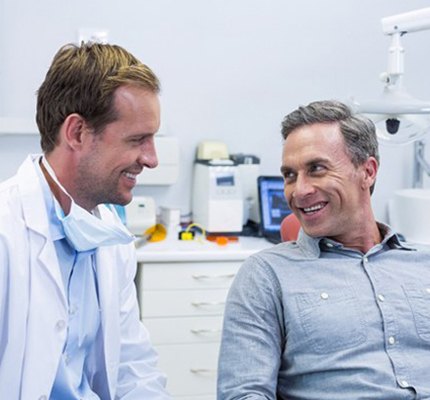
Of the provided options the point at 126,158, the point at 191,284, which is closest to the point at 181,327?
the point at 191,284

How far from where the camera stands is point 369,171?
1.68 meters

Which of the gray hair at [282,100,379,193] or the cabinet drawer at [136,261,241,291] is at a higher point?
the gray hair at [282,100,379,193]

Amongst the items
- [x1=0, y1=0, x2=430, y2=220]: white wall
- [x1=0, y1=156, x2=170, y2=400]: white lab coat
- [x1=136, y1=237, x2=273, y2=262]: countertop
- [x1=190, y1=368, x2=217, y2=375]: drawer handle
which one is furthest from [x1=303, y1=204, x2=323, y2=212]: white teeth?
[x1=0, y1=0, x2=430, y2=220]: white wall

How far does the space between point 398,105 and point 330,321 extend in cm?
65

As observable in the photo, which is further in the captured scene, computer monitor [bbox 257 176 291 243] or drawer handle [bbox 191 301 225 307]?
computer monitor [bbox 257 176 291 243]

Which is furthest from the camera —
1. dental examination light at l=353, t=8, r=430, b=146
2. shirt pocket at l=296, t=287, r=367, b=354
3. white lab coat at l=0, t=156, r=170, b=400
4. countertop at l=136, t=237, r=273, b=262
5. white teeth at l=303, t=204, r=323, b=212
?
countertop at l=136, t=237, r=273, b=262

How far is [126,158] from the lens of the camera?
1.41 meters

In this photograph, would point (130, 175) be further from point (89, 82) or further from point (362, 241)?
point (362, 241)

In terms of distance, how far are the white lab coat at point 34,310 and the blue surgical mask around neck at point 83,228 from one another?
48mm

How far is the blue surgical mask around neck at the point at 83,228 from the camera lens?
1384 millimetres

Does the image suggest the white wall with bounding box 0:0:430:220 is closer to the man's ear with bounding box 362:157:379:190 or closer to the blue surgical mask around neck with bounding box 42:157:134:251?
the man's ear with bounding box 362:157:379:190

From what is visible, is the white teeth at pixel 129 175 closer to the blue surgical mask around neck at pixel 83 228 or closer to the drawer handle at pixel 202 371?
the blue surgical mask around neck at pixel 83 228

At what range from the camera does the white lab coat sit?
1.26 meters

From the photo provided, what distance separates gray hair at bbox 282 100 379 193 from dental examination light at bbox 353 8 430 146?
8 cm
